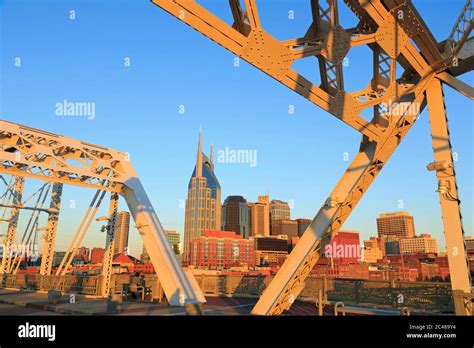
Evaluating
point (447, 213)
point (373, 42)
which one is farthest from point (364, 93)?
point (447, 213)

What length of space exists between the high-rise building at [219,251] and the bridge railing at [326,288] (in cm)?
15312

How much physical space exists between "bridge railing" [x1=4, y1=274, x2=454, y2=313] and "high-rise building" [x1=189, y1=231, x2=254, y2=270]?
153 meters

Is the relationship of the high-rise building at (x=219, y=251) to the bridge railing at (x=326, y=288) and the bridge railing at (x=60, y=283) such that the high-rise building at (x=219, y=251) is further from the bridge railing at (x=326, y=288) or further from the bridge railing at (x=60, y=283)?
the bridge railing at (x=326, y=288)

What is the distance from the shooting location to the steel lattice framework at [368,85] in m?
6.28

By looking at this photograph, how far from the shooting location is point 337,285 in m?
15.6

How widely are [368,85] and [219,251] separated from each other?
587 ft

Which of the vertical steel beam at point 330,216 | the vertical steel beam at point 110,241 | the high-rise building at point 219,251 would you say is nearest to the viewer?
the vertical steel beam at point 330,216

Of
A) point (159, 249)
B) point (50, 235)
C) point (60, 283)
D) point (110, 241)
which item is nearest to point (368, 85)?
point (159, 249)

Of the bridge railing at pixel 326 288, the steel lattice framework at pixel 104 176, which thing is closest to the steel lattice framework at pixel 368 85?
the bridge railing at pixel 326 288

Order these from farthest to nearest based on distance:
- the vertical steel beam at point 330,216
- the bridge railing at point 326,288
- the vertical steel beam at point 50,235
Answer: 1. the vertical steel beam at point 50,235
2. the bridge railing at point 326,288
3. the vertical steel beam at point 330,216

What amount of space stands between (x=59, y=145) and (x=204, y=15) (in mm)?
13443

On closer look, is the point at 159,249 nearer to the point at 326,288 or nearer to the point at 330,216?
the point at 326,288

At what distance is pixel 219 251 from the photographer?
596 feet
